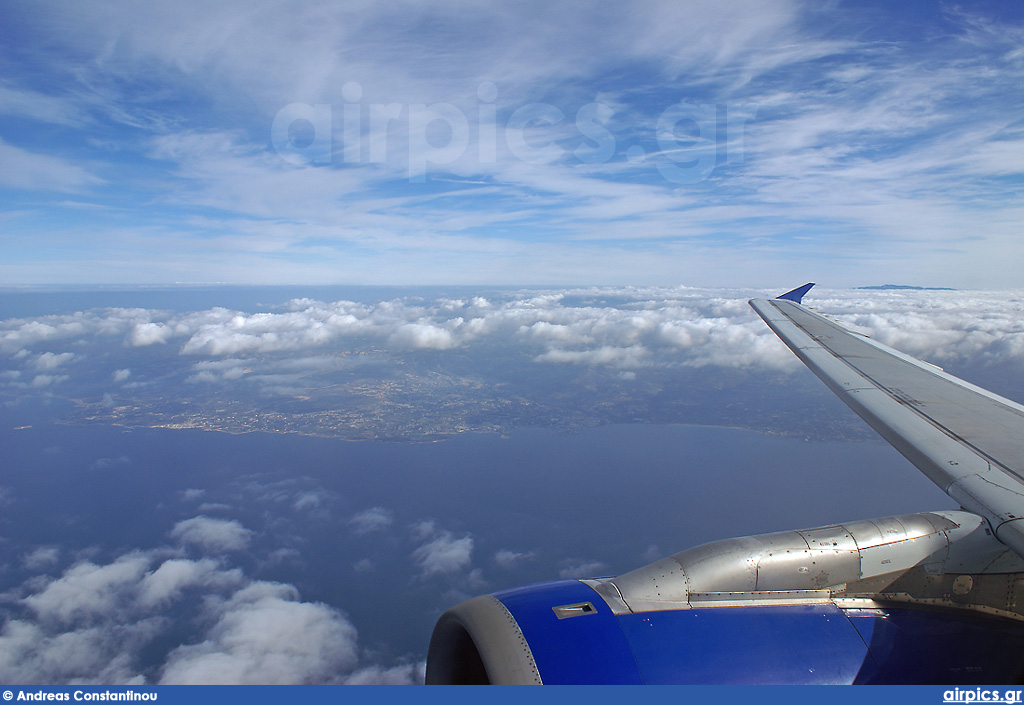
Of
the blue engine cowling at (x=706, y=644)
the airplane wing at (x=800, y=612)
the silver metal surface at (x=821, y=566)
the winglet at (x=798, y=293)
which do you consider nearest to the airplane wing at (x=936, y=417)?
the airplane wing at (x=800, y=612)

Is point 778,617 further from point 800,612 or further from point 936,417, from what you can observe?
point 936,417

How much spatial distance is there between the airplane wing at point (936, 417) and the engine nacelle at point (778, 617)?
488 millimetres

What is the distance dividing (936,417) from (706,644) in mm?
4670

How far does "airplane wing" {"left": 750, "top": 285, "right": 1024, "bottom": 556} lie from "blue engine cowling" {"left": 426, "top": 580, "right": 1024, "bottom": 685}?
1.10 m

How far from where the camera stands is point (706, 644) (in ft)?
10.1

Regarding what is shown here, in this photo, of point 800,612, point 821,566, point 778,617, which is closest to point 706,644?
point 778,617

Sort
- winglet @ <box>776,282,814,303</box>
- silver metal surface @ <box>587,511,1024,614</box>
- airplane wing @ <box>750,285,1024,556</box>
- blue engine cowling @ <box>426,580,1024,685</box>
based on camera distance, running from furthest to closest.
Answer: winglet @ <box>776,282,814,303</box>
silver metal surface @ <box>587,511,1024,614</box>
airplane wing @ <box>750,285,1024,556</box>
blue engine cowling @ <box>426,580,1024,685</box>

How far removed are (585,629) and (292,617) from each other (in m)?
65.4

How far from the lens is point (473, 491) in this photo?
9881cm

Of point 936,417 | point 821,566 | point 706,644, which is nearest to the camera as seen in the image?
point 706,644

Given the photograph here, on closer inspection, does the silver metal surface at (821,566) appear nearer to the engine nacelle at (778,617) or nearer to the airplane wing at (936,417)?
the engine nacelle at (778,617)

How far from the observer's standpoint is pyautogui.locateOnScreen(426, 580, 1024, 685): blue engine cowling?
9.21 feet

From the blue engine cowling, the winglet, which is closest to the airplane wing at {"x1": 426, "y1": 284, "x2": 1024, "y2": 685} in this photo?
the blue engine cowling

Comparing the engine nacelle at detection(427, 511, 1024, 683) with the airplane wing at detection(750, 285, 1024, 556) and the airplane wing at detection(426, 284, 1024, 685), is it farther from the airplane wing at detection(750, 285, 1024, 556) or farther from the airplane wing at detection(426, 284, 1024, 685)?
the airplane wing at detection(750, 285, 1024, 556)
